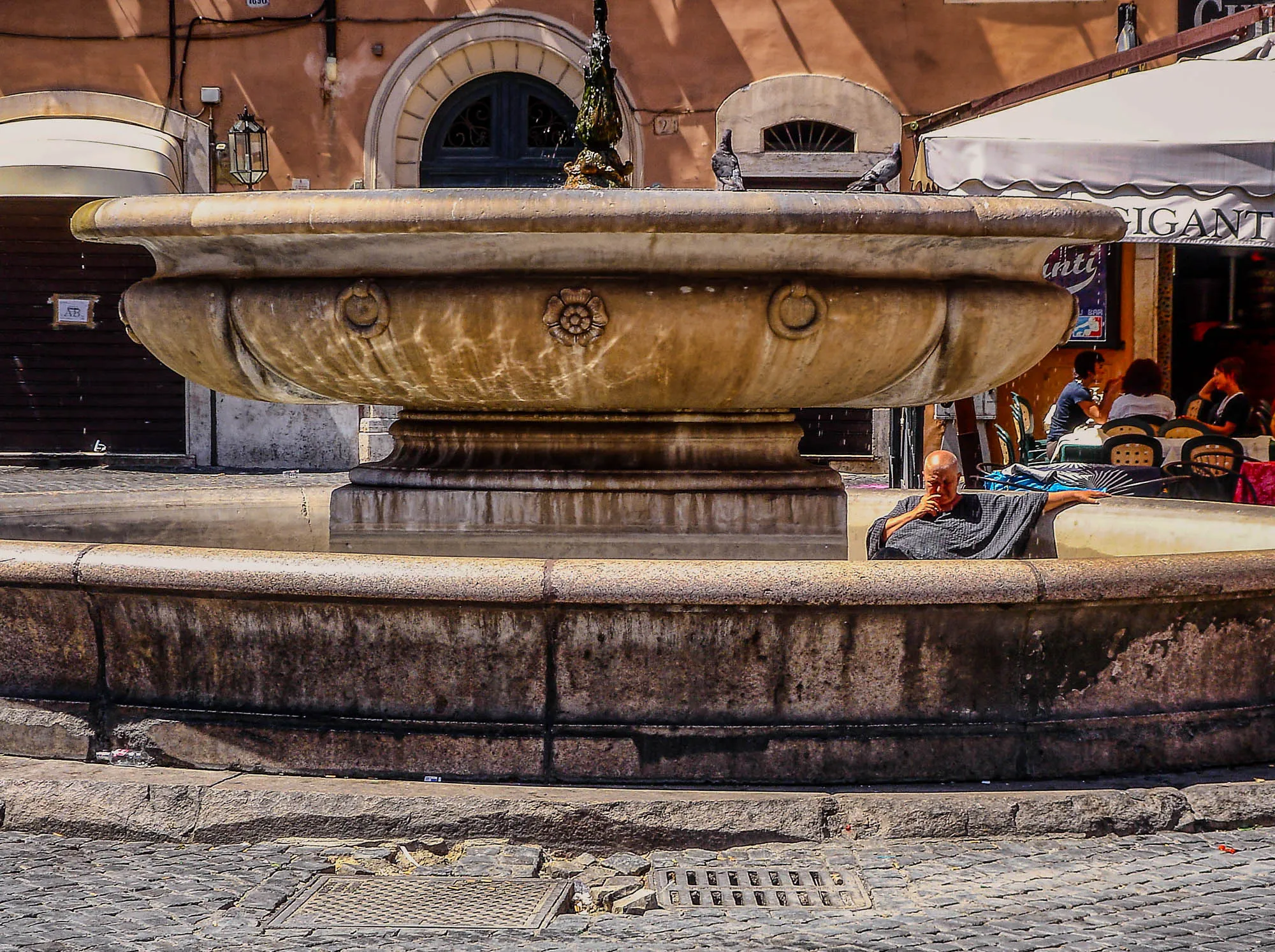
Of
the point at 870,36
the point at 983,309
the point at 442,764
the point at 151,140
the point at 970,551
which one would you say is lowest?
the point at 442,764

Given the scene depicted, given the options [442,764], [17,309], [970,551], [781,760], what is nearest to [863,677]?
[781,760]

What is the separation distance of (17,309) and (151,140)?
2394 mm

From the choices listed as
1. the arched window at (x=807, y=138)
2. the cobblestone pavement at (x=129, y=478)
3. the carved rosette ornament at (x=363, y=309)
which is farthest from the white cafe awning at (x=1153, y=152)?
the arched window at (x=807, y=138)

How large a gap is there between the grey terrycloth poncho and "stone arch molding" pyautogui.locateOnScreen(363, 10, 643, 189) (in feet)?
36.6

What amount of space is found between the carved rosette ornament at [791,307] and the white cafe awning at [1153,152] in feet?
14.1

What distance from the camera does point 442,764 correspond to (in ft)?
11.7

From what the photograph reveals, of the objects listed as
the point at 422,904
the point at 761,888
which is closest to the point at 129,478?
the point at 422,904

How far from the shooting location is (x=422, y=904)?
118 inches

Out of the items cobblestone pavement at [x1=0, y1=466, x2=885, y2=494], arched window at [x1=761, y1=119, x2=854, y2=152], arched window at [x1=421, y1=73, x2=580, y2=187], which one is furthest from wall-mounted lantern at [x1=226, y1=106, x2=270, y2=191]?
arched window at [x1=761, y1=119, x2=854, y2=152]

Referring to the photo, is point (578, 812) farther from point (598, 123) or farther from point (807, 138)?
point (807, 138)

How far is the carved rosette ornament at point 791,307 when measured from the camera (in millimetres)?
4301

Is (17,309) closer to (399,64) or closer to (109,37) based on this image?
(109,37)

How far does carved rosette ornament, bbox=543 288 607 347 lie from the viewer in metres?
4.27

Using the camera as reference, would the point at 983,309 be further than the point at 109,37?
No
